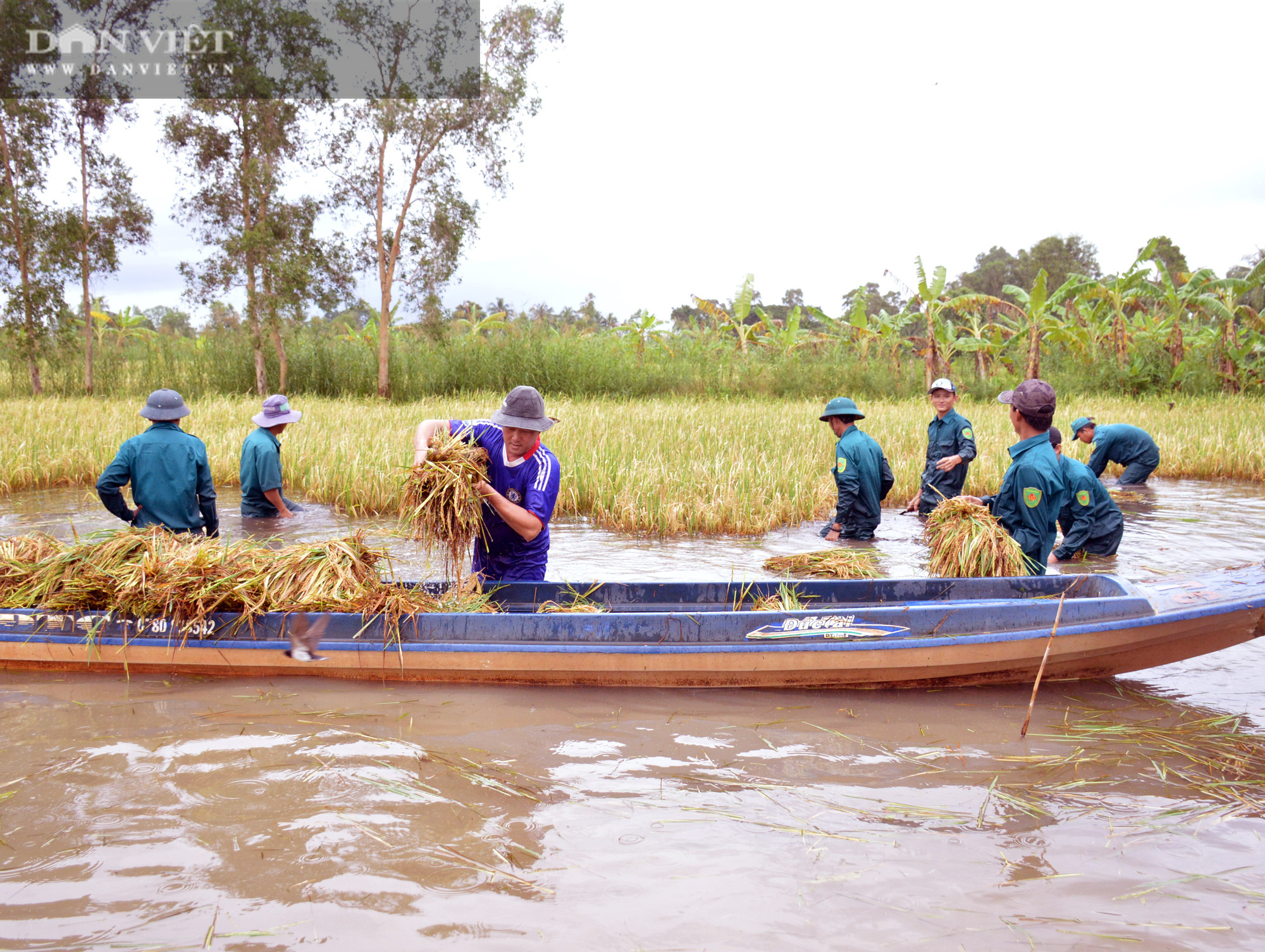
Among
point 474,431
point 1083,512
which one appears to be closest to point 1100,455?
point 1083,512

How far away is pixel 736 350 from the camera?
23688 mm

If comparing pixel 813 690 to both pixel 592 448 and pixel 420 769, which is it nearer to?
pixel 420 769

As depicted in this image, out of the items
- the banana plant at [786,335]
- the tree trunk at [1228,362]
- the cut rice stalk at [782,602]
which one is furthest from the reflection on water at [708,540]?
the banana plant at [786,335]

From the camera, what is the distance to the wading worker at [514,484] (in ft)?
14.1

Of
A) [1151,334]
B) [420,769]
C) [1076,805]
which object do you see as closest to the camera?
[1076,805]

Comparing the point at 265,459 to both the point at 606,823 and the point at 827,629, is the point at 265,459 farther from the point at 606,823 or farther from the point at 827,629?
the point at 606,823

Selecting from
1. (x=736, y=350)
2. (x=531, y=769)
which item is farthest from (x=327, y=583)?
(x=736, y=350)

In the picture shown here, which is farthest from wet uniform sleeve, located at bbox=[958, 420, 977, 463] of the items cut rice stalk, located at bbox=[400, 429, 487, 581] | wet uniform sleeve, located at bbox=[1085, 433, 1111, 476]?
cut rice stalk, located at bbox=[400, 429, 487, 581]

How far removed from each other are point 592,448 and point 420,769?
7114 mm

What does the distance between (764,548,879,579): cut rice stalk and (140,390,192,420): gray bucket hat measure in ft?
14.2

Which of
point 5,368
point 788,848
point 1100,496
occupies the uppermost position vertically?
point 5,368

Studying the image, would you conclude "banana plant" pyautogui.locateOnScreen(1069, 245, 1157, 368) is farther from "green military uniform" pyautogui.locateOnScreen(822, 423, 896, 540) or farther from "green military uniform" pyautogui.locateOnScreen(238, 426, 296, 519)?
"green military uniform" pyautogui.locateOnScreen(238, 426, 296, 519)

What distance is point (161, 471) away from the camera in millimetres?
5539

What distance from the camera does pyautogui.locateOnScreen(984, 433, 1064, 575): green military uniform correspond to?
490 centimetres
